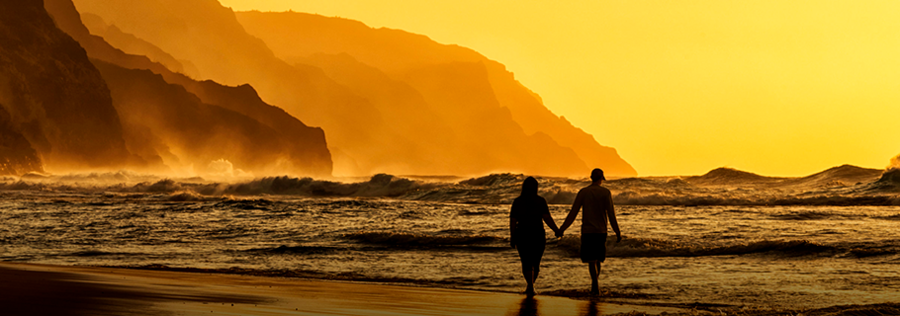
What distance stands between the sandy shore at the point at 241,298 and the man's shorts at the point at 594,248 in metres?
0.81

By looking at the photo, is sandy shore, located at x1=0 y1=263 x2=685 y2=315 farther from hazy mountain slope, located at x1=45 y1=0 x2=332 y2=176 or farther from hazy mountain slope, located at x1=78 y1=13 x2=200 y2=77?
hazy mountain slope, located at x1=78 y1=13 x2=200 y2=77

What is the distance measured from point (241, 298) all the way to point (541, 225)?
12.3 ft

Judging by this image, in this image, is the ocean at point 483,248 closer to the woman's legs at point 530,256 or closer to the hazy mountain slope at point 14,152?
the woman's legs at point 530,256

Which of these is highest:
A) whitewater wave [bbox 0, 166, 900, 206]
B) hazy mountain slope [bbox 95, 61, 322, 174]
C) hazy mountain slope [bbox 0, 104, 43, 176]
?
hazy mountain slope [bbox 95, 61, 322, 174]

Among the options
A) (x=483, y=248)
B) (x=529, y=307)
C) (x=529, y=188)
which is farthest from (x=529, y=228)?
(x=483, y=248)

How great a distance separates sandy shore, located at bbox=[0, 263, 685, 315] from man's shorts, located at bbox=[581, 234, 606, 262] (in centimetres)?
81

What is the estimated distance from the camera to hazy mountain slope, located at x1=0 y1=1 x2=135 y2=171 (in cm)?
7269

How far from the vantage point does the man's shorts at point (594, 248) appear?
399 inches

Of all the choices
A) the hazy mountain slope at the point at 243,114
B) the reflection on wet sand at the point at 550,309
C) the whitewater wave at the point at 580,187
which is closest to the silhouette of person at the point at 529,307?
the reflection on wet sand at the point at 550,309

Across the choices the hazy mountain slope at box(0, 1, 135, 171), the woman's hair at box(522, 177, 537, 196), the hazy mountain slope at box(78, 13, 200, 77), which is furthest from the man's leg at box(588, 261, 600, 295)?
the hazy mountain slope at box(78, 13, 200, 77)

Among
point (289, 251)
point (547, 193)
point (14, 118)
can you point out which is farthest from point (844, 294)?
point (14, 118)

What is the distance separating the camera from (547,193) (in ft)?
118

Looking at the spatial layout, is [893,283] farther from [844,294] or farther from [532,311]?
[532,311]

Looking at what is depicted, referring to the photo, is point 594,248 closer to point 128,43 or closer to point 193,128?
point 193,128
